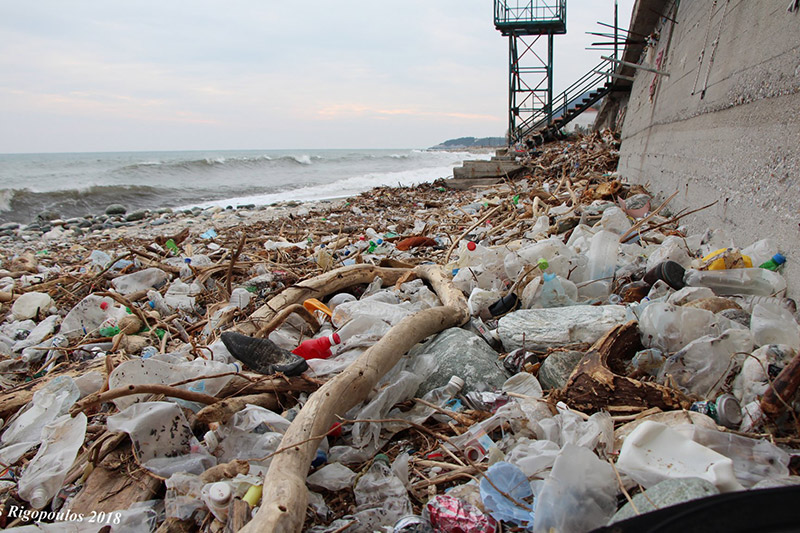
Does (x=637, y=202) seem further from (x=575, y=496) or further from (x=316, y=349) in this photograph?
(x=575, y=496)

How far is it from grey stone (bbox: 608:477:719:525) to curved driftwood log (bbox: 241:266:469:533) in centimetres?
74

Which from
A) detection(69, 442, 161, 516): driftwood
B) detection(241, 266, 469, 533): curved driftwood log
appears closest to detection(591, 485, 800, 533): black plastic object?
detection(241, 266, 469, 533): curved driftwood log

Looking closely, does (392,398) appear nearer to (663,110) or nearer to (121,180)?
(663,110)

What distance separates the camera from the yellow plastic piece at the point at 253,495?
1.16 meters

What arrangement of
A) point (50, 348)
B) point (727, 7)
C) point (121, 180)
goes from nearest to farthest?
point (50, 348) < point (727, 7) < point (121, 180)

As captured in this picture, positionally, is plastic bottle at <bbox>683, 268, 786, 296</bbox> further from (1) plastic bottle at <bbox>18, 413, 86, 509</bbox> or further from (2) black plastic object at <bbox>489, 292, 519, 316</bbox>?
(1) plastic bottle at <bbox>18, 413, 86, 509</bbox>

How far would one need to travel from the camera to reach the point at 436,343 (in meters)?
2.08

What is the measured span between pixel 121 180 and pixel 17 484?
2027 centimetres

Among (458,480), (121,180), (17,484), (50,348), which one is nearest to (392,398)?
(458,480)

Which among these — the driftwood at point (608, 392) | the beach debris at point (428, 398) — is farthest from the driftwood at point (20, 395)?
the driftwood at point (608, 392)

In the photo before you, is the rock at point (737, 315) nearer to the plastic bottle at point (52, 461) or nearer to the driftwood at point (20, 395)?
the plastic bottle at point (52, 461)

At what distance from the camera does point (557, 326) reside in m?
2.05

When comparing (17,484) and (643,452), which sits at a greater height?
(643,452)

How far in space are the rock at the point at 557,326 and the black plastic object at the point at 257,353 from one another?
3.24 ft
